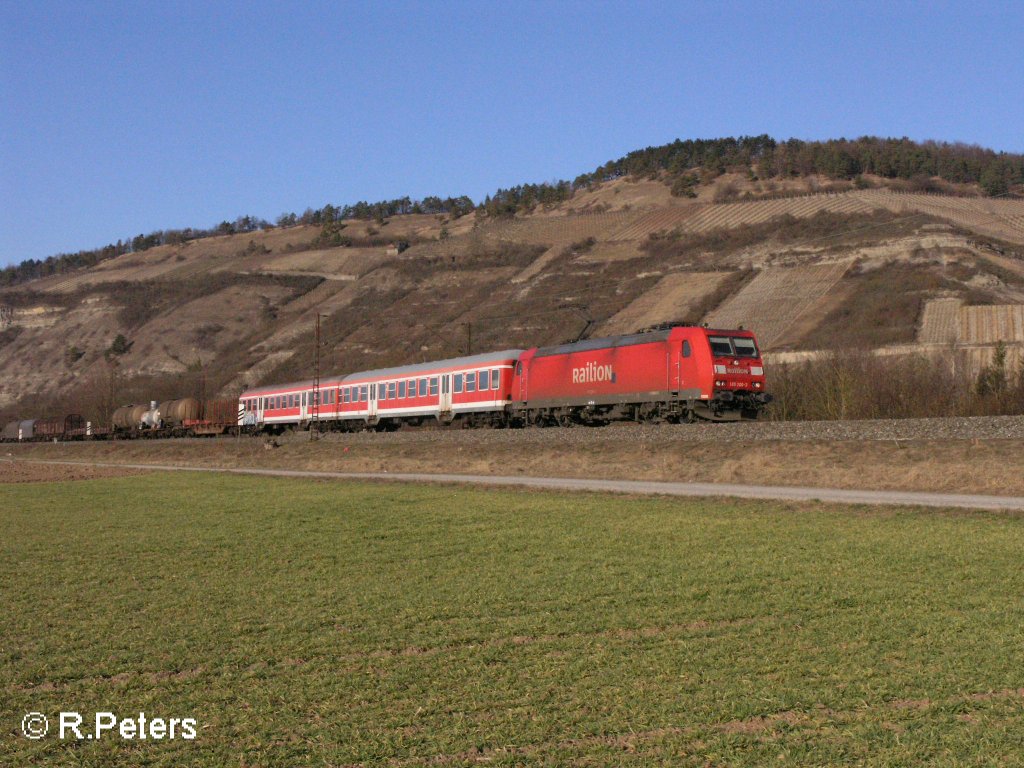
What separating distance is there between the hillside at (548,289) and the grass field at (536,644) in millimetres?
47124

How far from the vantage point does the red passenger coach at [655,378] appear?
34.2 meters

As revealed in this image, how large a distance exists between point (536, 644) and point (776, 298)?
282ft

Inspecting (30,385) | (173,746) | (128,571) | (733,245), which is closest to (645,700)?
(173,746)

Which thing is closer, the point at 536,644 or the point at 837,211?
the point at 536,644

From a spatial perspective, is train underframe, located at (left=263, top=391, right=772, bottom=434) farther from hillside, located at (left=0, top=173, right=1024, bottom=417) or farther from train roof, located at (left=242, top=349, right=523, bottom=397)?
hillside, located at (left=0, top=173, right=1024, bottom=417)

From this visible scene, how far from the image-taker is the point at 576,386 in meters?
40.5

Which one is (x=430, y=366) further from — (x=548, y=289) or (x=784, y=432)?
(x=548, y=289)

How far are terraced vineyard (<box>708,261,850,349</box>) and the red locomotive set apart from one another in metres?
32.5

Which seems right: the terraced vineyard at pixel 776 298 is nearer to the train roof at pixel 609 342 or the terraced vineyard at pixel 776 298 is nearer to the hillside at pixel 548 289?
the hillside at pixel 548 289

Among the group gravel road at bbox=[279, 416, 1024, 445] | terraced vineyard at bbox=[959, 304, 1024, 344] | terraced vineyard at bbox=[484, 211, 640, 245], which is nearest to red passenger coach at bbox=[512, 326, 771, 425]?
gravel road at bbox=[279, 416, 1024, 445]

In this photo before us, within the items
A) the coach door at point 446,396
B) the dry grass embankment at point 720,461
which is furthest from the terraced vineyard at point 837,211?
A: the dry grass embankment at point 720,461

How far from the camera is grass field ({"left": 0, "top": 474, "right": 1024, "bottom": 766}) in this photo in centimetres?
629

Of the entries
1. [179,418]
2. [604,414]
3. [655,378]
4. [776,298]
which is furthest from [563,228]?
[655,378]

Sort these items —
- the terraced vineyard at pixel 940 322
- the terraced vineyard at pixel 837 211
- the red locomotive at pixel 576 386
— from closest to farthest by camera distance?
the red locomotive at pixel 576 386 → the terraced vineyard at pixel 940 322 → the terraced vineyard at pixel 837 211
